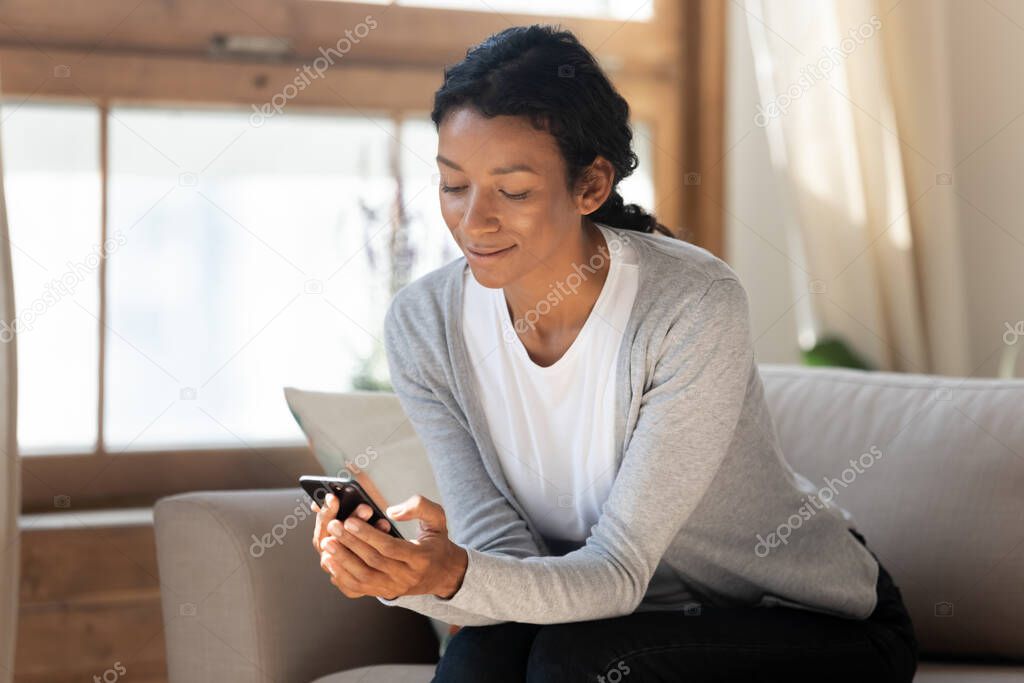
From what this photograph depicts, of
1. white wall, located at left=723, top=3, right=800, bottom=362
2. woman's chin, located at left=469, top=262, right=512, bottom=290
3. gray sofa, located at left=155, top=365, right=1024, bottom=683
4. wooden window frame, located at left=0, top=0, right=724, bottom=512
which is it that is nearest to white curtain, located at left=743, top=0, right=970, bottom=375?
white wall, located at left=723, top=3, right=800, bottom=362

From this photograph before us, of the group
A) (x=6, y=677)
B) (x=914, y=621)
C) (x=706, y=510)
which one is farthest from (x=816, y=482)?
(x=6, y=677)

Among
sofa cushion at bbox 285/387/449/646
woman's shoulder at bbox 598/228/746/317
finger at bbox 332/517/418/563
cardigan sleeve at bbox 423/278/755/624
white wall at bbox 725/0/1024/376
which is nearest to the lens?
finger at bbox 332/517/418/563

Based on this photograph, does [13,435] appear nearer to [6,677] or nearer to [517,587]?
[6,677]

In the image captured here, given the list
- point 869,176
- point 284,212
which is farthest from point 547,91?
point 869,176

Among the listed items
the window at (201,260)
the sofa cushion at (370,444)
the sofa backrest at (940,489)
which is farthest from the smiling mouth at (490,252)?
the window at (201,260)

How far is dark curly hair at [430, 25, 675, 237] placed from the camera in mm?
1305

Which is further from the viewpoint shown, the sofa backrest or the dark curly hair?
the sofa backrest

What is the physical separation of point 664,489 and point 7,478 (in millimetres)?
906

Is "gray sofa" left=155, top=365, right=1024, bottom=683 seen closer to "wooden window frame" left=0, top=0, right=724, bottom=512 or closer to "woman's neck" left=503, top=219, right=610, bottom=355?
"woman's neck" left=503, top=219, right=610, bottom=355

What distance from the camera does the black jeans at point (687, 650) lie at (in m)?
1.22

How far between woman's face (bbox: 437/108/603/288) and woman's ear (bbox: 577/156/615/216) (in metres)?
0.03

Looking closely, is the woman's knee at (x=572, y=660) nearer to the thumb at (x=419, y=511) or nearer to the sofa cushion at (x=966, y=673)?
the thumb at (x=419, y=511)

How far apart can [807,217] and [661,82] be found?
45 centimetres

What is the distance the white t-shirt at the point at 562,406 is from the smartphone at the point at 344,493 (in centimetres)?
32
